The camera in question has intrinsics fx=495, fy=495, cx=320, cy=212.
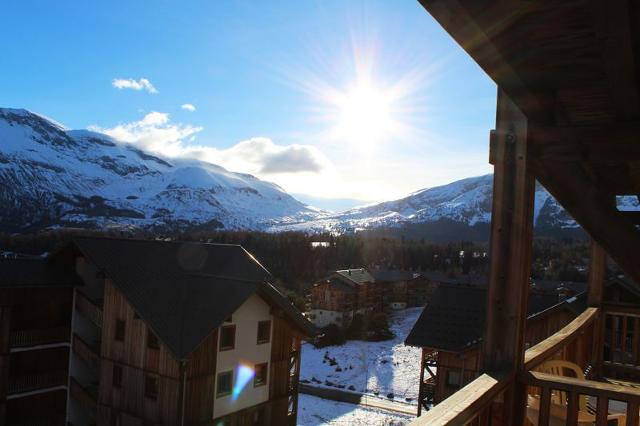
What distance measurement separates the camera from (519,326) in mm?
3027

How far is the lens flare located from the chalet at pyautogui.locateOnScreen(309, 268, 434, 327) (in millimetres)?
28491

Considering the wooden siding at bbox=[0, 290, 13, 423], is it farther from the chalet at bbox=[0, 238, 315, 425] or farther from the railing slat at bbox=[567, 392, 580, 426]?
the railing slat at bbox=[567, 392, 580, 426]

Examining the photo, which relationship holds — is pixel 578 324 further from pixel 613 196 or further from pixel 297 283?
pixel 297 283

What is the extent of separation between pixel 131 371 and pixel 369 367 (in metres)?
20.6

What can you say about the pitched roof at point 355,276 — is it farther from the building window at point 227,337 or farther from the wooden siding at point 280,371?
the building window at point 227,337

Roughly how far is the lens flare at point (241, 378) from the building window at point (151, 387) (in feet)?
8.47

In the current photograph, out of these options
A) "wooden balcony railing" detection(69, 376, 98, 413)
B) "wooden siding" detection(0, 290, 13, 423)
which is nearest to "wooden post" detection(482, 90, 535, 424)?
"wooden siding" detection(0, 290, 13, 423)

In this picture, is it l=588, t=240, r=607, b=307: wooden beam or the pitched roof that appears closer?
l=588, t=240, r=607, b=307: wooden beam

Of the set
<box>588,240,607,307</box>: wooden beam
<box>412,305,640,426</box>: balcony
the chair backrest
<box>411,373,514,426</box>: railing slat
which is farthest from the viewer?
<box>588,240,607,307</box>: wooden beam

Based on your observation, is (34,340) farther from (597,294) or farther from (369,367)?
(369,367)

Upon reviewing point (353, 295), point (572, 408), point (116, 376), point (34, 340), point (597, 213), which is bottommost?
point (353, 295)

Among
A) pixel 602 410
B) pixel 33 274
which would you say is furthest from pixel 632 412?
pixel 33 274

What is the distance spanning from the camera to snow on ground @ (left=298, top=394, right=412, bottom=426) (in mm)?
22750

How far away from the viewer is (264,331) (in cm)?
1867
